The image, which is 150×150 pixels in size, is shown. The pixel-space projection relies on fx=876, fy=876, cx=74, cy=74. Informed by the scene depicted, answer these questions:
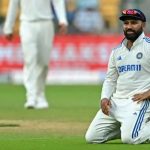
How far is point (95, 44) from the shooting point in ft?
72.4

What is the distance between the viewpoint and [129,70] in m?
9.04

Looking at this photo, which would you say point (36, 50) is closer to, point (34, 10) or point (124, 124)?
point (34, 10)

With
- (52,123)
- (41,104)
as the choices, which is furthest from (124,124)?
(41,104)

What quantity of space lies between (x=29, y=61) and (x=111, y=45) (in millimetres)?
8197

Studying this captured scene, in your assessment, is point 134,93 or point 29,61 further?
point 29,61

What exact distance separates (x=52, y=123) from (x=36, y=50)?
9.06 feet

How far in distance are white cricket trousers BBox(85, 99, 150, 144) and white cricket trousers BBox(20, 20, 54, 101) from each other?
470 cm

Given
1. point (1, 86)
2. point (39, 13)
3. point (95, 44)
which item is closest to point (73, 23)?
point (95, 44)

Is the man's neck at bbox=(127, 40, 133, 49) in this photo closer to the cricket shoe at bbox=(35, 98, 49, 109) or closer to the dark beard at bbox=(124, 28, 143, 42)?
the dark beard at bbox=(124, 28, 143, 42)

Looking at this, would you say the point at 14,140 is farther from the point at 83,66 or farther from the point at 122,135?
the point at 83,66

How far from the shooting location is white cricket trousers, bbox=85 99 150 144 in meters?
8.83

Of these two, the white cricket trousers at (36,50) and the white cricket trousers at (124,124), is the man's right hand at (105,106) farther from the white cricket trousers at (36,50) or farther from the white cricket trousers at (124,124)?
the white cricket trousers at (36,50)

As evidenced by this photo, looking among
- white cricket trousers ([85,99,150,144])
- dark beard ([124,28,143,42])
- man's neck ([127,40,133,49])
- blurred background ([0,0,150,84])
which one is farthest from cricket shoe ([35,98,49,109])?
blurred background ([0,0,150,84])

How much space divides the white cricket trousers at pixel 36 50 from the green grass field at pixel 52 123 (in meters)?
0.46
